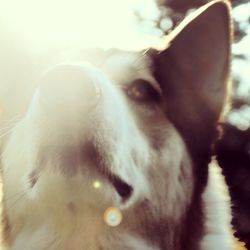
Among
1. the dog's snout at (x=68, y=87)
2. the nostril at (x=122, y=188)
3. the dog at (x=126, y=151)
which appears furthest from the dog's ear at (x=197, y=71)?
the dog's snout at (x=68, y=87)

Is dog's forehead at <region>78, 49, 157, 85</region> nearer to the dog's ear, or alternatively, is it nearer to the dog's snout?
the dog's ear

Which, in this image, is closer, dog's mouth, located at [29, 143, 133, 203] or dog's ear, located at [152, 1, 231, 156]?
dog's mouth, located at [29, 143, 133, 203]

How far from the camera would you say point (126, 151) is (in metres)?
2.18

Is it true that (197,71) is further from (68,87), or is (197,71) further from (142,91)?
(68,87)

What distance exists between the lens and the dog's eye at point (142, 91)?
2.31 meters

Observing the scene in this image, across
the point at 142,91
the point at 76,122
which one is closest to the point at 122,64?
the point at 142,91

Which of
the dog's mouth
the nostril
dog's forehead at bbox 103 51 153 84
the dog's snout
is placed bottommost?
the nostril

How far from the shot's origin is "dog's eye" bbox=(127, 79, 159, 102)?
7.58 feet

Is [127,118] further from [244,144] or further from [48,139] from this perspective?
[244,144]

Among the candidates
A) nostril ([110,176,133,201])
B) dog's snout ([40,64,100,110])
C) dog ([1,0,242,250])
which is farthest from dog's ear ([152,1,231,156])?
dog's snout ([40,64,100,110])

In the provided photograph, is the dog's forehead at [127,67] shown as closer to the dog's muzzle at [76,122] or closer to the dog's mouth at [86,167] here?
the dog's muzzle at [76,122]

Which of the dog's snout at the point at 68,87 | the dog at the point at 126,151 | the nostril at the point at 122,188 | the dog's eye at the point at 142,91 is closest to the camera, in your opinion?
the dog's snout at the point at 68,87

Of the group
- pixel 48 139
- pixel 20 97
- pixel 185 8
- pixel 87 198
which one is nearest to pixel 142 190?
pixel 87 198

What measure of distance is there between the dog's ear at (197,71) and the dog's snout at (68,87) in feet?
1.62
